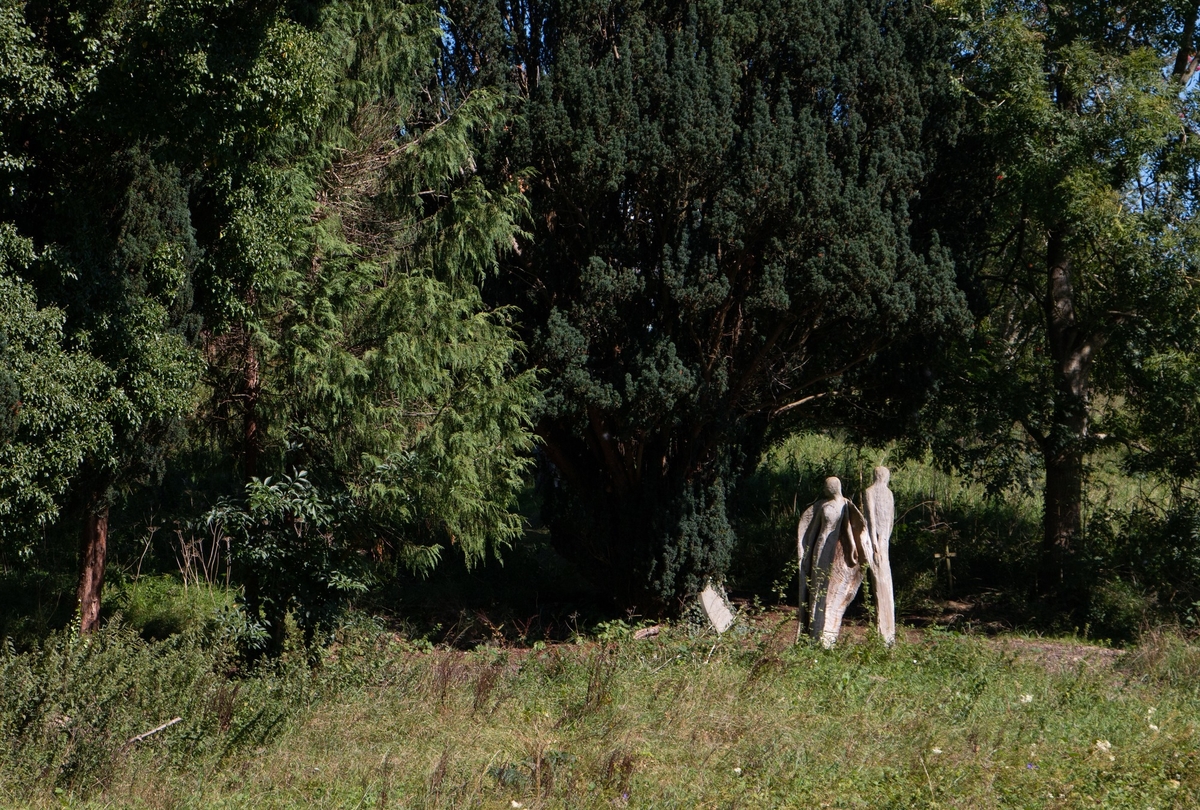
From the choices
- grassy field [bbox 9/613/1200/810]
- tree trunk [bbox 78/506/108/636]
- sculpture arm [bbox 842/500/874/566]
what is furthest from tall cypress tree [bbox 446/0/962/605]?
tree trunk [bbox 78/506/108/636]

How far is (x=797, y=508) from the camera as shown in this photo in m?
17.5

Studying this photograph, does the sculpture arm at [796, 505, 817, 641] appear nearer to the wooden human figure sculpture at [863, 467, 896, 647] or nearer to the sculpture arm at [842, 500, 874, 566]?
the sculpture arm at [842, 500, 874, 566]

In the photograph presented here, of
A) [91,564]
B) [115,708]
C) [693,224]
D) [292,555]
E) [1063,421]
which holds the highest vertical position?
[693,224]

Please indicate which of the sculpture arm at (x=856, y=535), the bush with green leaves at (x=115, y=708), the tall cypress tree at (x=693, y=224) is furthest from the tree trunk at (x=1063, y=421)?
the bush with green leaves at (x=115, y=708)

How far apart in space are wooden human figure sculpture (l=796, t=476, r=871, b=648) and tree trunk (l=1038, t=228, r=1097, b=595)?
205 inches

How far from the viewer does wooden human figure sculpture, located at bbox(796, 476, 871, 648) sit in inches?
368

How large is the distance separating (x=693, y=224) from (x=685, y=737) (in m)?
6.28

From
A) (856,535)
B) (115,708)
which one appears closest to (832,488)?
(856,535)

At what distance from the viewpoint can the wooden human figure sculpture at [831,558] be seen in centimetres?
935

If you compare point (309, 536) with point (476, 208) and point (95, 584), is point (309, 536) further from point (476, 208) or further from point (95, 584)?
point (476, 208)

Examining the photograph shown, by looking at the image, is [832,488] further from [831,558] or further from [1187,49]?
[1187,49]

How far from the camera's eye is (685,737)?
6.81m

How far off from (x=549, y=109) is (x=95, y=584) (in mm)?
6314

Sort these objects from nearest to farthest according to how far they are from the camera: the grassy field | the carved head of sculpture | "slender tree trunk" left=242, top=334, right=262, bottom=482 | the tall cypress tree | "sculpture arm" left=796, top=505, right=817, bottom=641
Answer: the grassy field
the carved head of sculpture
"sculpture arm" left=796, top=505, right=817, bottom=641
"slender tree trunk" left=242, top=334, right=262, bottom=482
the tall cypress tree
